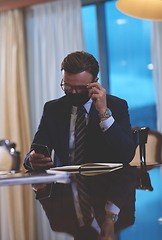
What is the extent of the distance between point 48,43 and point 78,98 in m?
3.13

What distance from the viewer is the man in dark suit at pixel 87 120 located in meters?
2.01

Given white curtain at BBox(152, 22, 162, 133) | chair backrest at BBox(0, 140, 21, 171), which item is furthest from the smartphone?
white curtain at BBox(152, 22, 162, 133)

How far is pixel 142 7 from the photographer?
7.20ft

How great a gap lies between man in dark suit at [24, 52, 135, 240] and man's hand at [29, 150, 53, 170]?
0.15 meters

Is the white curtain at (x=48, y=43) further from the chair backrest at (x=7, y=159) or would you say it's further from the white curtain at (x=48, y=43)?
the chair backrest at (x=7, y=159)

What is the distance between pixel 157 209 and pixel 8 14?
492 centimetres

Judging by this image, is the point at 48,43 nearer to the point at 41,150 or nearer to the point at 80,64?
the point at 80,64

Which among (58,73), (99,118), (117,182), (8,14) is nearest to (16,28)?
(8,14)

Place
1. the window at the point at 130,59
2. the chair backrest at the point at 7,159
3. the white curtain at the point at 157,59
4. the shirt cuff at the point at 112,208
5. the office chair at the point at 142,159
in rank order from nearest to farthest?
the shirt cuff at the point at 112,208 < the office chair at the point at 142,159 < the chair backrest at the point at 7,159 < the white curtain at the point at 157,59 < the window at the point at 130,59

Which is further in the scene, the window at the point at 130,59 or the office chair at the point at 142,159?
the window at the point at 130,59

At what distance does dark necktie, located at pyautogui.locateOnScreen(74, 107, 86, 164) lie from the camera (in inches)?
84.6

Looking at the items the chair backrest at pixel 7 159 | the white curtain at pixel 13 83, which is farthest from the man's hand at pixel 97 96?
the white curtain at pixel 13 83

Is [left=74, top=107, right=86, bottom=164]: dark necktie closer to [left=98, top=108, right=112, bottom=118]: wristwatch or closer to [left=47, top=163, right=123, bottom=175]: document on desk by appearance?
[left=98, top=108, right=112, bottom=118]: wristwatch

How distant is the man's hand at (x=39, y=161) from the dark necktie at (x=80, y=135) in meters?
0.41
